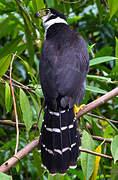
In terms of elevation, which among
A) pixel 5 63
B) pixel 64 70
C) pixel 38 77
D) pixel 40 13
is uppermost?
pixel 40 13

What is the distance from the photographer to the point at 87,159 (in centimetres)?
183

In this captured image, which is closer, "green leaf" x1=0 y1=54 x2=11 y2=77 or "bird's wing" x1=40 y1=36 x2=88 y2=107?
"green leaf" x1=0 y1=54 x2=11 y2=77

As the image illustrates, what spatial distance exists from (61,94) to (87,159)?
1.38ft

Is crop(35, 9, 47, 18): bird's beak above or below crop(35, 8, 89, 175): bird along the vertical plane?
above

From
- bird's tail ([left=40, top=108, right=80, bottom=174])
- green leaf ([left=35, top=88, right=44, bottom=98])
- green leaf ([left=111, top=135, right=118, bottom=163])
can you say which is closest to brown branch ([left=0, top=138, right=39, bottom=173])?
bird's tail ([left=40, top=108, right=80, bottom=174])

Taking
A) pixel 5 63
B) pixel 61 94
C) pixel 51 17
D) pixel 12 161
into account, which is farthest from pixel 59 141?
pixel 51 17

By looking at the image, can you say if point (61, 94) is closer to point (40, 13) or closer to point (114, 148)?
point (114, 148)

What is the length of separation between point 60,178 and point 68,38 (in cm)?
98

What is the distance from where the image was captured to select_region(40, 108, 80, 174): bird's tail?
1.84 meters

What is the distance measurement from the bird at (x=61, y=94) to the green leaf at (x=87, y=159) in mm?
68

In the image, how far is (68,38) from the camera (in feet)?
7.86

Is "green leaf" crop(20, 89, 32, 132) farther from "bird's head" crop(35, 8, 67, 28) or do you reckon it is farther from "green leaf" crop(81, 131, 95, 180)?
"bird's head" crop(35, 8, 67, 28)

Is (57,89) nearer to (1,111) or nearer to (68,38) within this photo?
(68,38)

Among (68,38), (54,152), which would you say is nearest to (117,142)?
(54,152)
